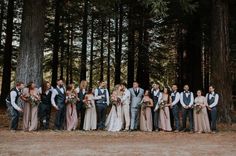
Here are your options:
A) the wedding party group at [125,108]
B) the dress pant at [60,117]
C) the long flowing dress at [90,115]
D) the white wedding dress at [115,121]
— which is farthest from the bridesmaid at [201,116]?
the dress pant at [60,117]

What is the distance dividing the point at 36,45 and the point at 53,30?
45.8 ft

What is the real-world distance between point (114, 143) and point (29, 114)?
4.18m

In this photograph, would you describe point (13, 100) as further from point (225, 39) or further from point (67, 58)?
point (67, 58)

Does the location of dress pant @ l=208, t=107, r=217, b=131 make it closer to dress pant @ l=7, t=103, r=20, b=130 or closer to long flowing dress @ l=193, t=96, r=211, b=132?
long flowing dress @ l=193, t=96, r=211, b=132

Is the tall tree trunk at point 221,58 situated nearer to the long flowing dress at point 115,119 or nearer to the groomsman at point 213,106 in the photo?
the groomsman at point 213,106

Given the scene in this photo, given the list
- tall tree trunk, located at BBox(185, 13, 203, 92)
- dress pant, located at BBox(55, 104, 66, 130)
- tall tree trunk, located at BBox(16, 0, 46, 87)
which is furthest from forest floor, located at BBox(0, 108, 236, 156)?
tall tree trunk, located at BBox(185, 13, 203, 92)

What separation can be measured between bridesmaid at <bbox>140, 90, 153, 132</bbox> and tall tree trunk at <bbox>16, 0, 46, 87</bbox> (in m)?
4.15

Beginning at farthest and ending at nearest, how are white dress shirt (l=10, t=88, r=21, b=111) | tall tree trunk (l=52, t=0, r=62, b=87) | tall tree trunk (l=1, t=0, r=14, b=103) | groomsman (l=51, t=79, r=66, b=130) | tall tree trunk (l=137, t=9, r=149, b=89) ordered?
tall tree trunk (l=137, t=9, r=149, b=89) → tall tree trunk (l=52, t=0, r=62, b=87) → tall tree trunk (l=1, t=0, r=14, b=103) → groomsman (l=51, t=79, r=66, b=130) → white dress shirt (l=10, t=88, r=21, b=111)

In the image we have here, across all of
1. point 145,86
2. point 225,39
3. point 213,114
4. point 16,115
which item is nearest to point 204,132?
point 213,114

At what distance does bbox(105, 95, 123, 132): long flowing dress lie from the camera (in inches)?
628

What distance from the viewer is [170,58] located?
37.9 meters

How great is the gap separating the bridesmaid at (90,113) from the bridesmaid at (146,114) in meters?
1.62

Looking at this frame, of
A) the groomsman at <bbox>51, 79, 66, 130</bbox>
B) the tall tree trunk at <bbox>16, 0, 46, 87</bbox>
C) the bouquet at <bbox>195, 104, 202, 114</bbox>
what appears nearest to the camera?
the groomsman at <bbox>51, 79, 66, 130</bbox>

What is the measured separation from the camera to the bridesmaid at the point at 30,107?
15141 millimetres
